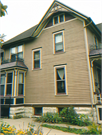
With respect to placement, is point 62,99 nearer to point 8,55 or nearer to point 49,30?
point 49,30

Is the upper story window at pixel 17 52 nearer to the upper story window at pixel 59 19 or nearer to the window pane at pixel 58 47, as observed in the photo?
the window pane at pixel 58 47

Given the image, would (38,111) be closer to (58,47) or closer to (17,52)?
(58,47)

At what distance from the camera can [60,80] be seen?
11039 mm

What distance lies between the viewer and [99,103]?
969cm

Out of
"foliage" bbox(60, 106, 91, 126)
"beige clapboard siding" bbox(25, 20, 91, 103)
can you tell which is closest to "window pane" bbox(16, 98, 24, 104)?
"beige clapboard siding" bbox(25, 20, 91, 103)

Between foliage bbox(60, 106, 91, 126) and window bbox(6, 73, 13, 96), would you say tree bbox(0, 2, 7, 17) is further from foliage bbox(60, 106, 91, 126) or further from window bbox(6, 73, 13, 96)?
window bbox(6, 73, 13, 96)

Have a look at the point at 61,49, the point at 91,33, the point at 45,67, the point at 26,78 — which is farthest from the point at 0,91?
the point at 91,33

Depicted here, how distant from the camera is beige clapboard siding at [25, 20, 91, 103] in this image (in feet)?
33.3

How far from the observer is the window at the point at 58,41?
11758 millimetres

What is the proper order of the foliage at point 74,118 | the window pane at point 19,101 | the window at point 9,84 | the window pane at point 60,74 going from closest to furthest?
the foliage at point 74,118, the window pane at point 60,74, the window pane at point 19,101, the window at point 9,84

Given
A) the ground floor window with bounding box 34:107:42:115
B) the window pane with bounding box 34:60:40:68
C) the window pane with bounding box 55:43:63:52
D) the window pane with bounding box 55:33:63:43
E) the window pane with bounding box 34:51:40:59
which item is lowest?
the ground floor window with bounding box 34:107:42:115

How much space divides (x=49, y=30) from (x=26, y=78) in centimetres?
506

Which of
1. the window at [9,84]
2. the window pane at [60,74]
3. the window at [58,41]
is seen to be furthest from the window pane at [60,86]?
the window at [9,84]

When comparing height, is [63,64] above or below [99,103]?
above
